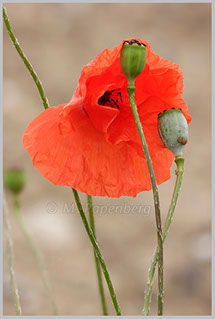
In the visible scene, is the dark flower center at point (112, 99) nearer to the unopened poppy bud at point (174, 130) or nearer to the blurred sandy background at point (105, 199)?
the unopened poppy bud at point (174, 130)

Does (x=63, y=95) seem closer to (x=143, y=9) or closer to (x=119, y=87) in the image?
(x=143, y=9)

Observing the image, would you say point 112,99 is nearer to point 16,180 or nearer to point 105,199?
point 16,180

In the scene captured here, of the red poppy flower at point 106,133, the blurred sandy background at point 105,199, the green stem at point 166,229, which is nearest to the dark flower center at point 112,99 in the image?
the red poppy flower at point 106,133

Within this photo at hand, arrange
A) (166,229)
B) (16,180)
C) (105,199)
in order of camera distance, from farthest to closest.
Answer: (105,199) < (16,180) < (166,229)

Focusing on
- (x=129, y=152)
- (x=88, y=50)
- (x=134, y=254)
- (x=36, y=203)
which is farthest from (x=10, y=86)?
(x=129, y=152)

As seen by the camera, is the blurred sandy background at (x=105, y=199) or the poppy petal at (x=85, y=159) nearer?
the poppy petal at (x=85, y=159)

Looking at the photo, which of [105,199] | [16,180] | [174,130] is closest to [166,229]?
[174,130]

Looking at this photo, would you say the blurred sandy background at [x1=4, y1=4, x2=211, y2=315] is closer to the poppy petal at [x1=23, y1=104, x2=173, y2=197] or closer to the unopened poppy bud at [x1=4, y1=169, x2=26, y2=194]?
the unopened poppy bud at [x1=4, y1=169, x2=26, y2=194]
